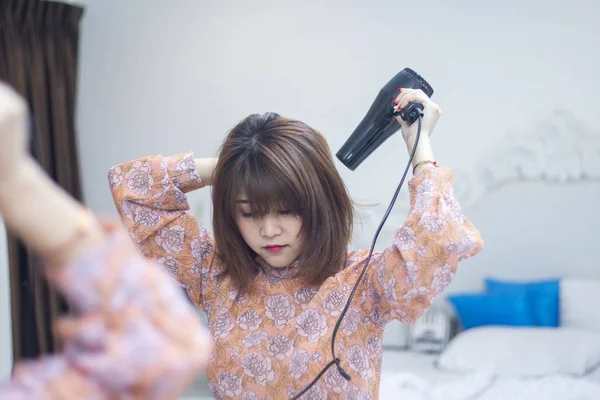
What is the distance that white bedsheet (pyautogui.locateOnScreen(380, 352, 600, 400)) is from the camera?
8.50 ft

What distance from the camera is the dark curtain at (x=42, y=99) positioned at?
3229 millimetres

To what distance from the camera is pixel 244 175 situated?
1.28 metres

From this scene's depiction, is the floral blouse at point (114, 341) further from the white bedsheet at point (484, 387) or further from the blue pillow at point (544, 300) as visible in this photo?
the blue pillow at point (544, 300)

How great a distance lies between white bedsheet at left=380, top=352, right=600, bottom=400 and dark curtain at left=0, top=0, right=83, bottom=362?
1.49 metres

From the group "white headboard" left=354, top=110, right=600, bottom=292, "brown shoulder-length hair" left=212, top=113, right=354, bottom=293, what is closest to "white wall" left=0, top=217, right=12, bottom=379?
"brown shoulder-length hair" left=212, top=113, right=354, bottom=293

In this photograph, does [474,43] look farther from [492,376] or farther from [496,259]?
[492,376]

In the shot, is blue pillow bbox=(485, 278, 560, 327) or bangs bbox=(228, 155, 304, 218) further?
blue pillow bbox=(485, 278, 560, 327)

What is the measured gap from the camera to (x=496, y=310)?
3180 millimetres

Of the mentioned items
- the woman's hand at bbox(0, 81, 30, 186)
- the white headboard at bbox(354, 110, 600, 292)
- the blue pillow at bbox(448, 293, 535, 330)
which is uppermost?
the woman's hand at bbox(0, 81, 30, 186)

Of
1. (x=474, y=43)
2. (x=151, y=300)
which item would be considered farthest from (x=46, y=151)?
(x=151, y=300)

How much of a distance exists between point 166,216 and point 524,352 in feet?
6.20

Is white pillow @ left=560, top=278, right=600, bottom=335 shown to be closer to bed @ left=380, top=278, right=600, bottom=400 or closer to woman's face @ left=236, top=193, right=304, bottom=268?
bed @ left=380, top=278, right=600, bottom=400

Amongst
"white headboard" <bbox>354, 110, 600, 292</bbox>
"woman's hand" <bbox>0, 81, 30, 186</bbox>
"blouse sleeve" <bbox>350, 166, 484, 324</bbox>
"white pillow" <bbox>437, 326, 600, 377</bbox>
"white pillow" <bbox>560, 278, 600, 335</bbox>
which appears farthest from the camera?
"white headboard" <bbox>354, 110, 600, 292</bbox>

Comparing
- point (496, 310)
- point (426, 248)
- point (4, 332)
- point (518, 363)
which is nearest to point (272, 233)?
point (426, 248)
